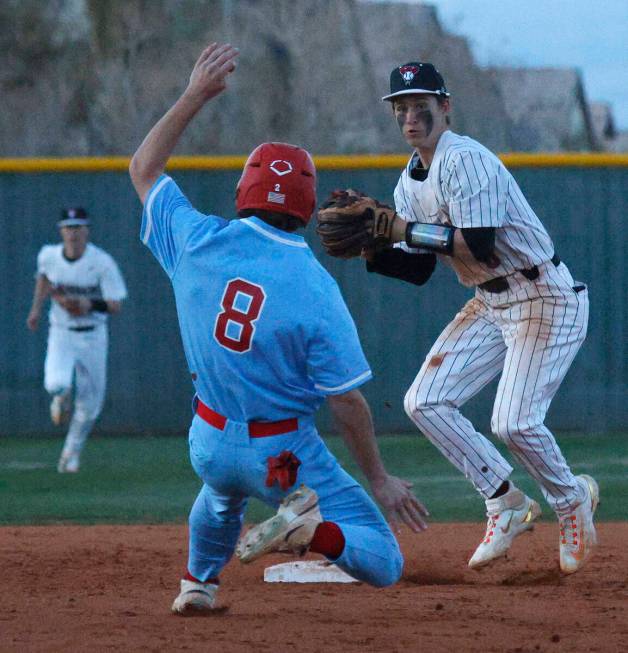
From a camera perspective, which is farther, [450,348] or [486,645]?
[450,348]

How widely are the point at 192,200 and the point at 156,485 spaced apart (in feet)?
11.5

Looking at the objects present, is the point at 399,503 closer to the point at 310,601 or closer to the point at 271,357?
the point at 271,357

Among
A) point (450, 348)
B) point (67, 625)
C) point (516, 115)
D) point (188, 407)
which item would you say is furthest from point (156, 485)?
point (516, 115)

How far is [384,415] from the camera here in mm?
11984

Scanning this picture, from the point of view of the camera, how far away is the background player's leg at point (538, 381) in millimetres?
5566

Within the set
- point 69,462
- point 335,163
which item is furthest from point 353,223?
point 335,163

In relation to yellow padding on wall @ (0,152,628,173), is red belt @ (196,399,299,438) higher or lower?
lower

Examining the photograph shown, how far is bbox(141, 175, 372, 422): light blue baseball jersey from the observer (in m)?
4.14

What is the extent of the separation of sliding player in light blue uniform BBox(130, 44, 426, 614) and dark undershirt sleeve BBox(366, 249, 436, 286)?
5.10 feet

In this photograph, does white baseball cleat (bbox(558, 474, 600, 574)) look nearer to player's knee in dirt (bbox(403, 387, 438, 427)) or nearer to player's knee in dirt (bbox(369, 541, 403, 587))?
player's knee in dirt (bbox(403, 387, 438, 427))

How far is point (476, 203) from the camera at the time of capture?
5387 millimetres

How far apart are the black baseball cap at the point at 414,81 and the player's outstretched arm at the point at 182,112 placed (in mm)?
1275

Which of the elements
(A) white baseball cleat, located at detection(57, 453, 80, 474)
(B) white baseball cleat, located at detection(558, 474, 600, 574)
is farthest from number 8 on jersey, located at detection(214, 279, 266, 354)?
(A) white baseball cleat, located at detection(57, 453, 80, 474)

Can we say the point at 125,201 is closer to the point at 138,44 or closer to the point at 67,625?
the point at 67,625
